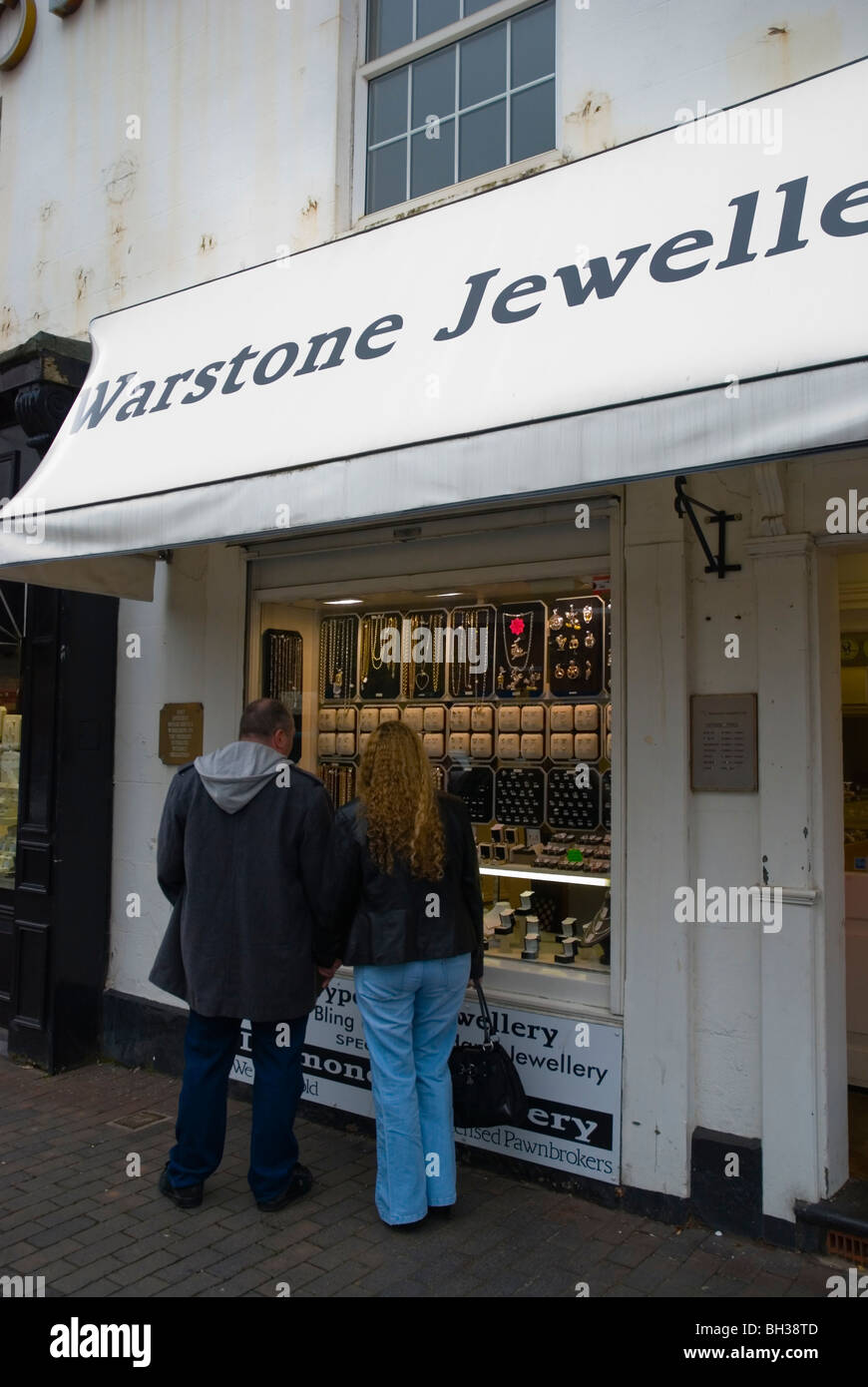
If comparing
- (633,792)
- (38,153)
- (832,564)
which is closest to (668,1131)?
(633,792)

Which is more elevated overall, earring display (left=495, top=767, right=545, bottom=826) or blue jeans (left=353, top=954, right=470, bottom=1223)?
earring display (left=495, top=767, right=545, bottom=826)

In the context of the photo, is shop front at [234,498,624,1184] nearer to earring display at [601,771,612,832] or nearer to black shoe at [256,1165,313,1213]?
earring display at [601,771,612,832]

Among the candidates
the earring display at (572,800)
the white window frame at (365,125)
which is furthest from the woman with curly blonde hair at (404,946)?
the white window frame at (365,125)

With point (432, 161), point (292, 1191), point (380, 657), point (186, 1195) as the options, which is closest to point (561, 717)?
point (380, 657)

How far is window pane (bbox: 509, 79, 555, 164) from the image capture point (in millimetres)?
4621

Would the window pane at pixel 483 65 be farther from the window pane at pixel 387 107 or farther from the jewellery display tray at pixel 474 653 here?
the jewellery display tray at pixel 474 653

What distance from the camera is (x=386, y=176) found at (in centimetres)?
526

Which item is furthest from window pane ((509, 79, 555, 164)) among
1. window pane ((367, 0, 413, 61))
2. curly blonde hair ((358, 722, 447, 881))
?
curly blonde hair ((358, 722, 447, 881))

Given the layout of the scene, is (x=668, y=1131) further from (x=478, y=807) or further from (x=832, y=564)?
(x=832, y=564)

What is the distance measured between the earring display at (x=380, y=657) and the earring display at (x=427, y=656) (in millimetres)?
70

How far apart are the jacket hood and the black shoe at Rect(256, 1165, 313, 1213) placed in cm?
147

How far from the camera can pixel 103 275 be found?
6289mm

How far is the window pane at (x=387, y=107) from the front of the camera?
5238mm

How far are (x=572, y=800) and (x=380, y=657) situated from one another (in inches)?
54.7
